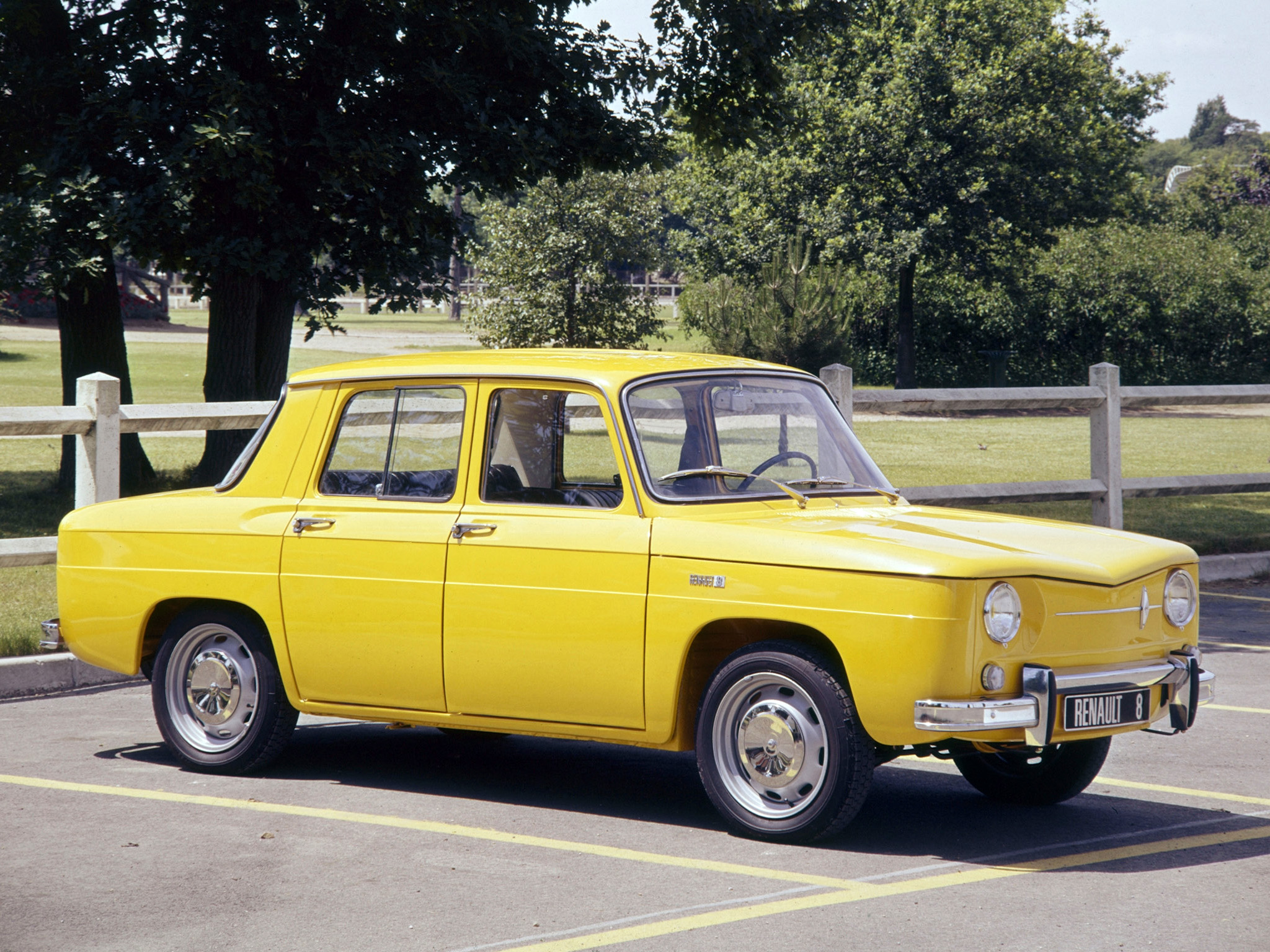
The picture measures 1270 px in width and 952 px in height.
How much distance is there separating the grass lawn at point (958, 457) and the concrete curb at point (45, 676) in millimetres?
301

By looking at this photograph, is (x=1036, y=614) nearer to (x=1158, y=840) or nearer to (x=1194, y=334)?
(x=1158, y=840)

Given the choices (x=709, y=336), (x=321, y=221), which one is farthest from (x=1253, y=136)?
(x=321, y=221)

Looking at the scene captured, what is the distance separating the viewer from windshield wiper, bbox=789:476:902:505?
6.16m

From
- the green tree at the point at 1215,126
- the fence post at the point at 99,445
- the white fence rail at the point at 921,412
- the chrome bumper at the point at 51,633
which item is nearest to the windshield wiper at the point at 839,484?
the chrome bumper at the point at 51,633

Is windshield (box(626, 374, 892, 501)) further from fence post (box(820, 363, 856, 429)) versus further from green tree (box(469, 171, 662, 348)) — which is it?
green tree (box(469, 171, 662, 348))

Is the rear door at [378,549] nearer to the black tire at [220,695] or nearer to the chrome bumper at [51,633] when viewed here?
the black tire at [220,695]

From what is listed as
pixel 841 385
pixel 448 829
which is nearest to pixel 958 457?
pixel 841 385

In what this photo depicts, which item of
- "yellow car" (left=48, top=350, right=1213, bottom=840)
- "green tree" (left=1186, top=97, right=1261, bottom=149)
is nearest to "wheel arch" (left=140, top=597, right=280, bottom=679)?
"yellow car" (left=48, top=350, right=1213, bottom=840)

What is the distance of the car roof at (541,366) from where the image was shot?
5988 millimetres

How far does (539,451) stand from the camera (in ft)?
→ 20.2

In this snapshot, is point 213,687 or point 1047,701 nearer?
point 1047,701

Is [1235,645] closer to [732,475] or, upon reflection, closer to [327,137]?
[732,475]

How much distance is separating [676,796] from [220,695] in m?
2.05

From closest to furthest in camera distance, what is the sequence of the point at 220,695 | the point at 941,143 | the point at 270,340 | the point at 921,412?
1. the point at 220,695
2. the point at 921,412
3. the point at 270,340
4. the point at 941,143
